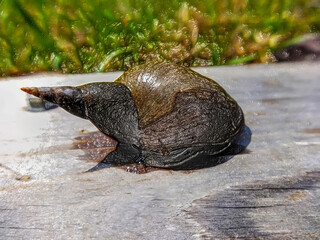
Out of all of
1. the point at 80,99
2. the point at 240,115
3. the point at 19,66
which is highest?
the point at 80,99

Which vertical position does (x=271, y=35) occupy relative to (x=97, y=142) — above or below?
above

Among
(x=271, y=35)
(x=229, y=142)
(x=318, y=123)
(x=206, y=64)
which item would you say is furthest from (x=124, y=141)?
(x=271, y=35)

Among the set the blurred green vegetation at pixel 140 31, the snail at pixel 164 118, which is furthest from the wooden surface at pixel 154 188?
the blurred green vegetation at pixel 140 31

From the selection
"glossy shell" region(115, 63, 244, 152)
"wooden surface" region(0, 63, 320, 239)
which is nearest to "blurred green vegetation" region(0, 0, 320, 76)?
"wooden surface" region(0, 63, 320, 239)

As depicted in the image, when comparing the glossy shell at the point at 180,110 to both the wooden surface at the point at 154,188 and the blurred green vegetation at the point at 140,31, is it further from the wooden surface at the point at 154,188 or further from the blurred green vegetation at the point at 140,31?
the blurred green vegetation at the point at 140,31

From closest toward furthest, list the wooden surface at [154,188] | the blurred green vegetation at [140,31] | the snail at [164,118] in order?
1. the wooden surface at [154,188]
2. the snail at [164,118]
3. the blurred green vegetation at [140,31]

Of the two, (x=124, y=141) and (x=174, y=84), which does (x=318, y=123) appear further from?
(x=124, y=141)
